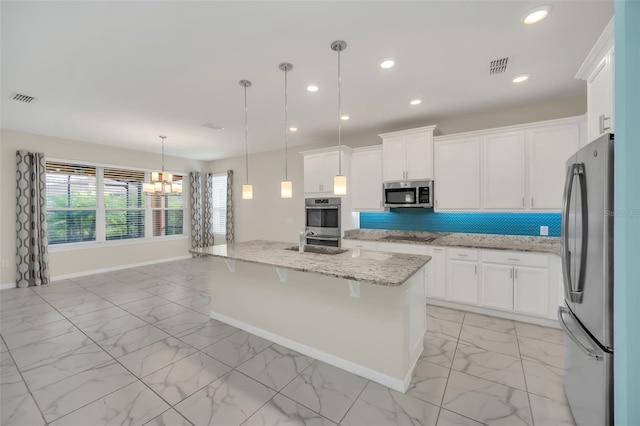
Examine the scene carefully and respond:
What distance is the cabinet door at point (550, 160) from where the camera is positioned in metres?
3.21

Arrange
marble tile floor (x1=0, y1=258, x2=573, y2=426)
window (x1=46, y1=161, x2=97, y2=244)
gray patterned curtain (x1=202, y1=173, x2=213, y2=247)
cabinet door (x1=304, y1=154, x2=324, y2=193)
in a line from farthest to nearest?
1. gray patterned curtain (x1=202, y1=173, x2=213, y2=247)
2. window (x1=46, y1=161, x2=97, y2=244)
3. cabinet door (x1=304, y1=154, x2=324, y2=193)
4. marble tile floor (x1=0, y1=258, x2=573, y2=426)

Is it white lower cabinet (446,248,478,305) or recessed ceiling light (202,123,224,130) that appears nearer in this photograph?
white lower cabinet (446,248,478,305)

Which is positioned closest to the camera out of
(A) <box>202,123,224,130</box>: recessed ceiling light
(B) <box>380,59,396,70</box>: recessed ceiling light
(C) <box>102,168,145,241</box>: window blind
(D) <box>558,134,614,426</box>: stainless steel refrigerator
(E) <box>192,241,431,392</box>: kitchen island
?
(D) <box>558,134,614,426</box>: stainless steel refrigerator

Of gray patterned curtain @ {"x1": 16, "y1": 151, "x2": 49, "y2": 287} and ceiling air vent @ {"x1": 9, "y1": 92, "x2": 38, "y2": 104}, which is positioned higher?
ceiling air vent @ {"x1": 9, "y1": 92, "x2": 38, "y2": 104}

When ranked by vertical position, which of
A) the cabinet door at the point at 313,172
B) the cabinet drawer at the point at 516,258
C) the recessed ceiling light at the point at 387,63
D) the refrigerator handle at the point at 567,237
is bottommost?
the cabinet drawer at the point at 516,258

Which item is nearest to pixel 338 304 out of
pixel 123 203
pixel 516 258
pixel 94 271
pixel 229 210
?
pixel 516 258

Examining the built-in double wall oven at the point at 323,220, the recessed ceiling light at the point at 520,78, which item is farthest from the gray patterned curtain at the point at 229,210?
the recessed ceiling light at the point at 520,78

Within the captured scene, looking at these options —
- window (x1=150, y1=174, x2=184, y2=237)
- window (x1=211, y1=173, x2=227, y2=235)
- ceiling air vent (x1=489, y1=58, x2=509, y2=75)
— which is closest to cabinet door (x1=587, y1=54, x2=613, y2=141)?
ceiling air vent (x1=489, y1=58, x2=509, y2=75)

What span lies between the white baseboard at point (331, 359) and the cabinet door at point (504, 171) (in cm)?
263

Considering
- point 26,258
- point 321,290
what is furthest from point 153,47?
point 26,258

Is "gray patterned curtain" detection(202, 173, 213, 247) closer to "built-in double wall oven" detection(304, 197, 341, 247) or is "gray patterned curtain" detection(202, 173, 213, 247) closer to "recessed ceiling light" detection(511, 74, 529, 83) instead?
"built-in double wall oven" detection(304, 197, 341, 247)

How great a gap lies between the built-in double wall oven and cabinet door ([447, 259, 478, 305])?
1.81 metres

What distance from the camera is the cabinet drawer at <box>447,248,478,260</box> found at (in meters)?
3.54

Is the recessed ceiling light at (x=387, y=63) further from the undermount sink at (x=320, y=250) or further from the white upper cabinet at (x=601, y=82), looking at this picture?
the undermount sink at (x=320, y=250)
